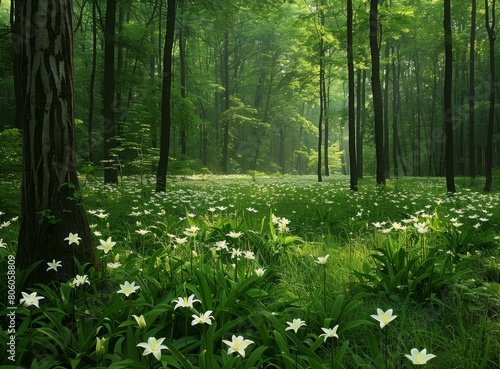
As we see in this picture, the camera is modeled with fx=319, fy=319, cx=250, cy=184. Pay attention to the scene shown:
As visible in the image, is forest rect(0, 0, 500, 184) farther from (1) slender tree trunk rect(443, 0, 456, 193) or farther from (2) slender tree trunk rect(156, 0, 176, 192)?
(2) slender tree trunk rect(156, 0, 176, 192)

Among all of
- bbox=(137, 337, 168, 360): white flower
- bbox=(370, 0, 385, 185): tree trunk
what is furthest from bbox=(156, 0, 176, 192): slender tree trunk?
bbox=(137, 337, 168, 360): white flower

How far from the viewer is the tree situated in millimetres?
2594

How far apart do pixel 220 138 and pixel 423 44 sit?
21.1 m

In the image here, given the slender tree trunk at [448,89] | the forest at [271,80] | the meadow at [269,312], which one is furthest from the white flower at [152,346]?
the slender tree trunk at [448,89]

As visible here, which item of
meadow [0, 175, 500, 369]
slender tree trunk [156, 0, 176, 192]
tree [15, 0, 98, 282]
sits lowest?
meadow [0, 175, 500, 369]

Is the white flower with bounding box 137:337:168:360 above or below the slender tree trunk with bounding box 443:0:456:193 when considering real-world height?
below

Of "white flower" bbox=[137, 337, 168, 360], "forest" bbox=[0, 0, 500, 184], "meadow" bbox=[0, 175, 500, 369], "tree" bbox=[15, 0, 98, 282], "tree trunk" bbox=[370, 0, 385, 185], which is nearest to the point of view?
"white flower" bbox=[137, 337, 168, 360]

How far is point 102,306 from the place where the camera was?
245 centimetres

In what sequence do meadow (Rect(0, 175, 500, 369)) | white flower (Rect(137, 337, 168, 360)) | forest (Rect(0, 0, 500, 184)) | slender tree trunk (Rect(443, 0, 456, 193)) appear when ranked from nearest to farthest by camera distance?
white flower (Rect(137, 337, 168, 360)) → meadow (Rect(0, 175, 500, 369)) → slender tree trunk (Rect(443, 0, 456, 193)) → forest (Rect(0, 0, 500, 184))

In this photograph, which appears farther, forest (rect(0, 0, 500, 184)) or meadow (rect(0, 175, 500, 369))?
forest (rect(0, 0, 500, 184))

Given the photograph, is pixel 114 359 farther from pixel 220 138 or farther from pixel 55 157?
pixel 220 138

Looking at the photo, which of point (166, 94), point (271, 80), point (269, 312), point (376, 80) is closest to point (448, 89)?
point (376, 80)

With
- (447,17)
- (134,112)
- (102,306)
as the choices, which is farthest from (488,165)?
(102,306)

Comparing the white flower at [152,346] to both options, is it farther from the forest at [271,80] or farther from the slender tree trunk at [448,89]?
the slender tree trunk at [448,89]
